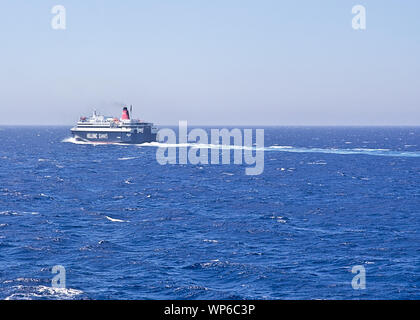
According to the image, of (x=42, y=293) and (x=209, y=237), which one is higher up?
(x=42, y=293)

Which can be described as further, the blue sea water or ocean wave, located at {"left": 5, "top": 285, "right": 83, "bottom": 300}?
the blue sea water

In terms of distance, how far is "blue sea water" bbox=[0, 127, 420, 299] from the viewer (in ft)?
110

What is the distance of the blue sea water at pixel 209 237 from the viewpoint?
110ft

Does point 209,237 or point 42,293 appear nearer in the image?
point 42,293

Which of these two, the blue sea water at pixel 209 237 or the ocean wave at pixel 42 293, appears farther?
the blue sea water at pixel 209 237

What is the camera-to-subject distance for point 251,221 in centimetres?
5647

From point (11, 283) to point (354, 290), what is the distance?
970 inches

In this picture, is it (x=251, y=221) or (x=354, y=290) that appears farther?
(x=251, y=221)

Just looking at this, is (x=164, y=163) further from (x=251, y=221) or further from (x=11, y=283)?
(x=11, y=283)

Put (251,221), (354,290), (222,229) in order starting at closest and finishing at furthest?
(354,290), (222,229), (251,221)

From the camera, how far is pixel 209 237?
4828cm
